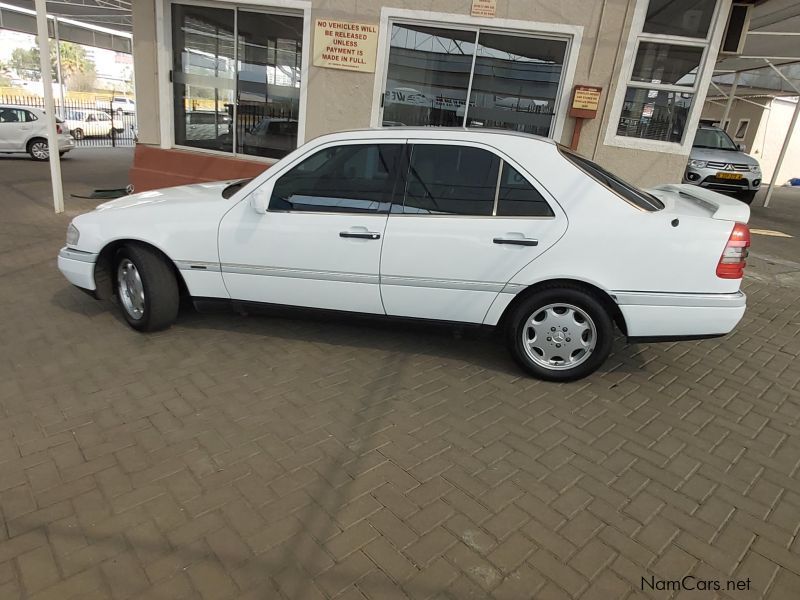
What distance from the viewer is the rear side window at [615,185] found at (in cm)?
360

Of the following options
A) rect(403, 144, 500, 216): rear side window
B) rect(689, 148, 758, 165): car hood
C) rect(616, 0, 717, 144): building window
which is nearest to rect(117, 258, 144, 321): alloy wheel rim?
rect(403, 144, 500, 216): rear side window

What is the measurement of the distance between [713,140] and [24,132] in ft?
59.5

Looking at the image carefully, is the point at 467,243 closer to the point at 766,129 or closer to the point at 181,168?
the point at 181,168

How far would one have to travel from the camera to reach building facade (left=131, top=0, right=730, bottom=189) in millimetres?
6992

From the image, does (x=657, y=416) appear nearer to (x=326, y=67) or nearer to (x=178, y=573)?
(x=178, y=573)

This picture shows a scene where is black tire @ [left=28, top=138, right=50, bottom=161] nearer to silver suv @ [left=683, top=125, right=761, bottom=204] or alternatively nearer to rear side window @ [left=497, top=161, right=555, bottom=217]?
rear side window @ [left=497, top=161, right=555, bottom=217]

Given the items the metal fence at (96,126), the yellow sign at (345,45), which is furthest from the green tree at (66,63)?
the yellow sign at (345,45)

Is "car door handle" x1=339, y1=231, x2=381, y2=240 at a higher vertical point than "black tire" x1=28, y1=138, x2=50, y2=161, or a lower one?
higher

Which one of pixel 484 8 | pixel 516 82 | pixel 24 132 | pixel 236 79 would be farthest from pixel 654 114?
pixel 24 132

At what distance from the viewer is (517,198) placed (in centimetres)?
357

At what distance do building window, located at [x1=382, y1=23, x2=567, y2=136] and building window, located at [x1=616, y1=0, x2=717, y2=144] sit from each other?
39.0 inches

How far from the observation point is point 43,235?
6.76 meters

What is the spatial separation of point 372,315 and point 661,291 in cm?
194

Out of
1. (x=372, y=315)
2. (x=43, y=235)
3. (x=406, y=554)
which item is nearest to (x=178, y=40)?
(x=43, y=235)
